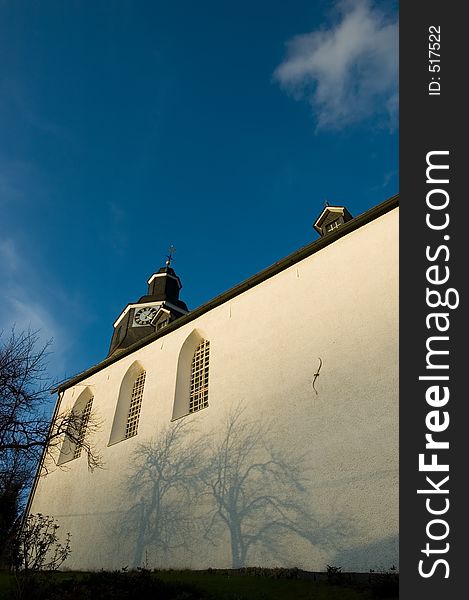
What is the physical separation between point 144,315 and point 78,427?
11609 mm

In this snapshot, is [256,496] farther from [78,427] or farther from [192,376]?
[78,427]

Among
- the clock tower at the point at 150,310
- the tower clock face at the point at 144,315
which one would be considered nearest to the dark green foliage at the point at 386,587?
the clock tower at the point at 150,310

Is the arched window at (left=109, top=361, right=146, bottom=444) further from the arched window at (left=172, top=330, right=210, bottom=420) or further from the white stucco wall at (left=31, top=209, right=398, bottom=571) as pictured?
the arched window at (left=172, top=330, right=210, bottom=420)

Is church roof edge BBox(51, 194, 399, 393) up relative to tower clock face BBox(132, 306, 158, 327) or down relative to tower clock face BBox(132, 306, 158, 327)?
down

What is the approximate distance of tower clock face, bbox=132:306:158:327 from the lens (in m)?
30.2

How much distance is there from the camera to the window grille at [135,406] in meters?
18.2

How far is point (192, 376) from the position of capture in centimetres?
1684

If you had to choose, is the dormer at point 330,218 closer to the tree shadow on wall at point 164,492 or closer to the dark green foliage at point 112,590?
the tree shadow on wall at point 164,492

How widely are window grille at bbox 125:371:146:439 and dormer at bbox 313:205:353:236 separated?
325 inches

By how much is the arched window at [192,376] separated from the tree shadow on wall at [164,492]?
789mm

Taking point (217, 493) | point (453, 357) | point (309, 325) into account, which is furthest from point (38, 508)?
point (453, 357)

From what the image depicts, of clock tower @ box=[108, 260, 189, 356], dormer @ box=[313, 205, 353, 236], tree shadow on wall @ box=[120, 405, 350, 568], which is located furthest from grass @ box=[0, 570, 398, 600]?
clock tower @ box=[108, 260, 189, 356]

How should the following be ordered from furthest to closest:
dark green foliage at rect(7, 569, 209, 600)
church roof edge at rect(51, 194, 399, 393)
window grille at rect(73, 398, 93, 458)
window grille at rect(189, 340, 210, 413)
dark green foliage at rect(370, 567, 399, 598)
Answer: window grille at rect(73, 398, 93, 458) → window grille at rect(189, 340, 210, 413) → church roof edge at rect(51, 194, 399, 393) → dark green foliage at rect(7, 569, 209, 600) → dark green foliage at rect(370, 567, 399, 598)

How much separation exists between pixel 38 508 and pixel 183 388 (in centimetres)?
810
